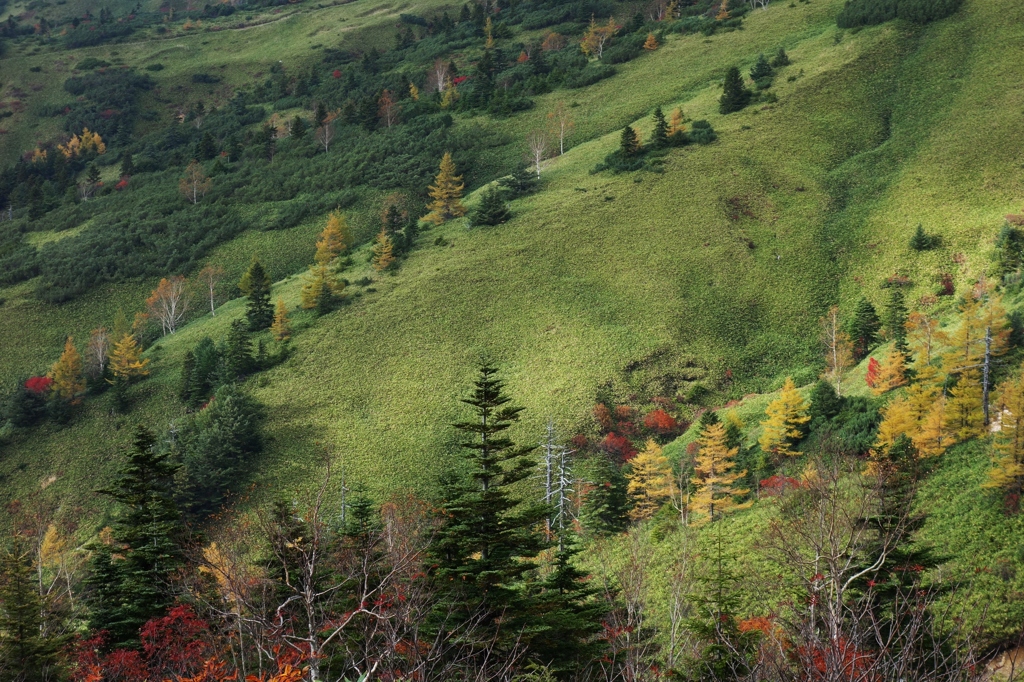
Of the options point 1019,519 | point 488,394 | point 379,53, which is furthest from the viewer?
point 379,53

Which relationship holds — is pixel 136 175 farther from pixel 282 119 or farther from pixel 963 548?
pixel 963 548

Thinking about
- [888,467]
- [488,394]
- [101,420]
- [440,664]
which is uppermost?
[488,394]

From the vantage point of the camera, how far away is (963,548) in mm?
32375

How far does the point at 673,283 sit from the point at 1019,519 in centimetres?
5116

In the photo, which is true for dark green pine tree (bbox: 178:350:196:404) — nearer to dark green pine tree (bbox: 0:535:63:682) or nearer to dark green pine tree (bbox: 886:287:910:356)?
dark green pine tree (bbox: 0:535:63:682)

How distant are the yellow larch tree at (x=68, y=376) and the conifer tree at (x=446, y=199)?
4815 centimetres

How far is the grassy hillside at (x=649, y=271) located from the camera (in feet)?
230

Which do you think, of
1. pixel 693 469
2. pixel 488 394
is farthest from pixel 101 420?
pixel 488 394

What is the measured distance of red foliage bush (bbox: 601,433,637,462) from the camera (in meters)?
60.4

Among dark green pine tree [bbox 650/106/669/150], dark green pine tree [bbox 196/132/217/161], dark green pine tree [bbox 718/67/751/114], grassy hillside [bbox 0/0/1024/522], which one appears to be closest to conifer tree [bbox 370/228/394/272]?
grassy hillside [bbox 0/0/1024/522]

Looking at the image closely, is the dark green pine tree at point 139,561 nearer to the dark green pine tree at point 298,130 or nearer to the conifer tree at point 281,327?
the conifer tree at point 281,327

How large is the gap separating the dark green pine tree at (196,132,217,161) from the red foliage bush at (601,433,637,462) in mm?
119121

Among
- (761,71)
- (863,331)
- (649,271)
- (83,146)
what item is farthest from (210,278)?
(761,71)

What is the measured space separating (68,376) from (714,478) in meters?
74.0
